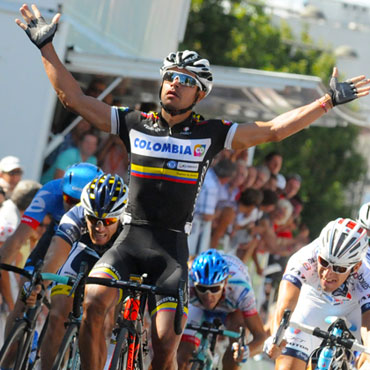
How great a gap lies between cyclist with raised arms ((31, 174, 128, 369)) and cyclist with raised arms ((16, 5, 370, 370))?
31 centimetres

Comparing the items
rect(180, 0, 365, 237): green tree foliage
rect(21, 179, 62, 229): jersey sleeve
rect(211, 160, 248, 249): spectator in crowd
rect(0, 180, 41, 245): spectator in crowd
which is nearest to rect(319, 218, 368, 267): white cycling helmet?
rect(21, 179, 62, 229): jersey sleeve

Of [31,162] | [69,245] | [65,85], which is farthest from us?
[31,162]

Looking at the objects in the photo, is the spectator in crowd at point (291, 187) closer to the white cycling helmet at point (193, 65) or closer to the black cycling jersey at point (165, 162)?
the white cycling helmet at point (193, 65)

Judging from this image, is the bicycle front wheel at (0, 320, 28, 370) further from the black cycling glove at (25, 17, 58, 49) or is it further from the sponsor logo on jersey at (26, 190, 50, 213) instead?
the black cycling glove at (25, 17, 58, 49)

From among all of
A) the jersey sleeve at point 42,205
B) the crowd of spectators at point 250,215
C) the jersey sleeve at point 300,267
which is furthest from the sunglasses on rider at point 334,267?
the crowd of spectators at point 250,215

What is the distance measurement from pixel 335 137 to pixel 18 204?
117 ft

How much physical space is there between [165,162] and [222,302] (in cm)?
310

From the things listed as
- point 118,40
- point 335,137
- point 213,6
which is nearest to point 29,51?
point 118,40

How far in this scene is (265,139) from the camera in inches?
278

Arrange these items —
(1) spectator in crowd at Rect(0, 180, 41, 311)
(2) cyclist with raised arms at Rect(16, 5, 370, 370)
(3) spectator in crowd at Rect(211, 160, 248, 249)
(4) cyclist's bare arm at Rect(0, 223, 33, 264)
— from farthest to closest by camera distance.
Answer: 1. (3) spectator in crowd at Rect(211, 160, 248, 249)
2. (1) spectator in crowd at Rect(0, 180, 41, 311)
3. (4) cyclist's bare arm at Rect(0, 223, 33, 264)
4. (2) cyclist with raised arms at Rect(16, 5, 370, 370)

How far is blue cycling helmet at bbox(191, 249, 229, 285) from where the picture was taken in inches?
356

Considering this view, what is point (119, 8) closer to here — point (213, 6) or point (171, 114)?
point (171, 114)

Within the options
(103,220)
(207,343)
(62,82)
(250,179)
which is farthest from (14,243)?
(250,179)

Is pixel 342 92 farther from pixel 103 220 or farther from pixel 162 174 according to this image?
pixel 103 220
